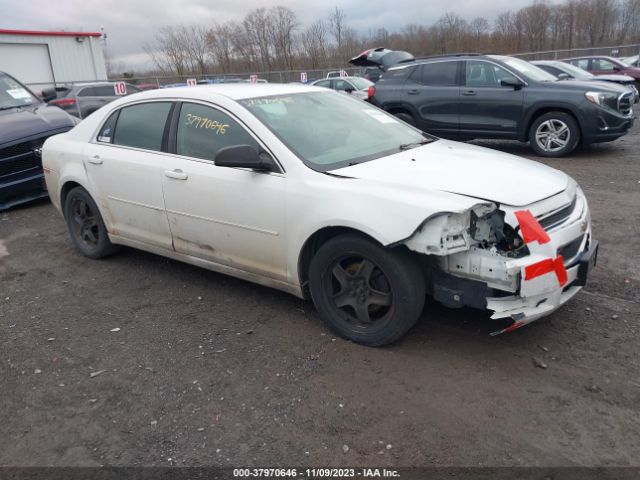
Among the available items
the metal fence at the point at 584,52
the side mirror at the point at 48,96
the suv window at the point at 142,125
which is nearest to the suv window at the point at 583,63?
the metal fence at the point at 584,52

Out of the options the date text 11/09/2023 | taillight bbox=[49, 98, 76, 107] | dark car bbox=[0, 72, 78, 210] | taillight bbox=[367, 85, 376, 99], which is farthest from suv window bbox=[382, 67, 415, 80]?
taillight bbox=[49, 98, 76, 107]

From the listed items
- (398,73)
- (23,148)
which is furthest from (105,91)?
(23,148)

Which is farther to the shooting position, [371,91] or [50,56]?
[50,56]

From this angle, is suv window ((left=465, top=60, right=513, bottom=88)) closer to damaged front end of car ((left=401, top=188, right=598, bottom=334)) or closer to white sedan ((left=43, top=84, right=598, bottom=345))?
white sedan ((left=43, top=84, right=598, bottom=345))

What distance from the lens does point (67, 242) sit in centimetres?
610

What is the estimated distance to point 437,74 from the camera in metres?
10.3

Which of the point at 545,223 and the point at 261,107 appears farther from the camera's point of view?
the point at 261,107

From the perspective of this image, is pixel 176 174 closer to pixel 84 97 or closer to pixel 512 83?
pixel 512 83

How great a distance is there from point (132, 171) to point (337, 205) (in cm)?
207

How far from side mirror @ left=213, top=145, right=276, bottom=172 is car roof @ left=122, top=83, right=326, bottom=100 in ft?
2.23

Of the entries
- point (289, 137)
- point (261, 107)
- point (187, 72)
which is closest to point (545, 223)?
point (289, 137)

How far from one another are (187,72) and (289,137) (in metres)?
43.4

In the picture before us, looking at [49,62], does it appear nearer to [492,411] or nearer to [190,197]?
Answer: [190,197]

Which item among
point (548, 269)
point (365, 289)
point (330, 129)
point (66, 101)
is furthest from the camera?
point (66, 101)
